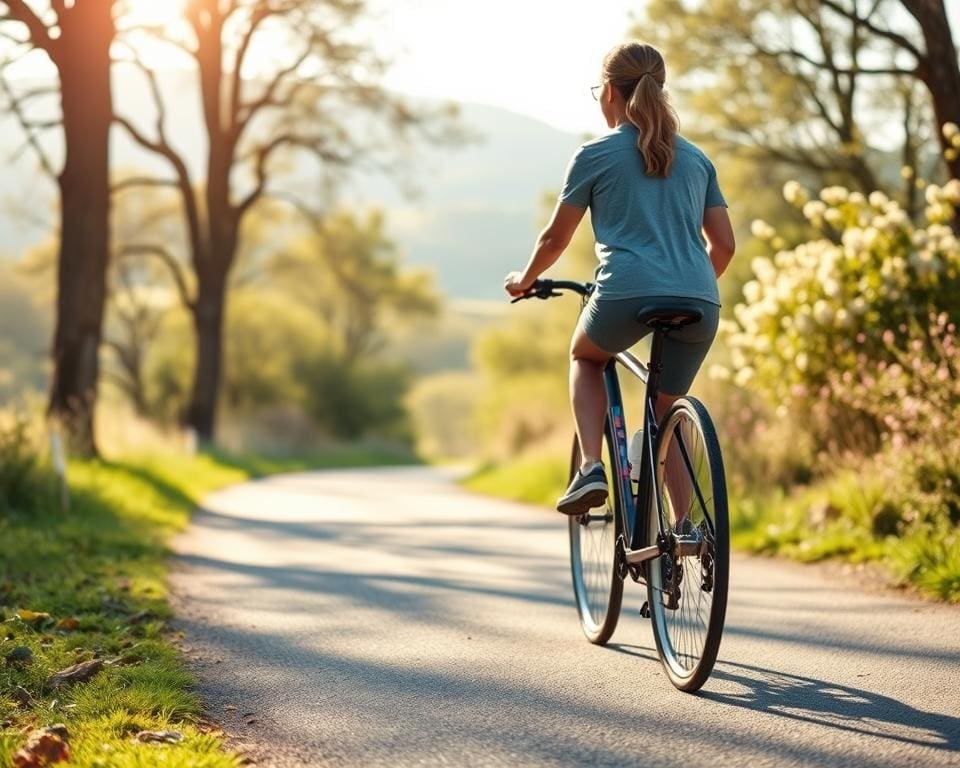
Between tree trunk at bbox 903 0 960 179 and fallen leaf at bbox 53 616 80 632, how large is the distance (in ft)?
27.5

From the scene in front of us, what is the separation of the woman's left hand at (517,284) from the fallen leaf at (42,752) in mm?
2620

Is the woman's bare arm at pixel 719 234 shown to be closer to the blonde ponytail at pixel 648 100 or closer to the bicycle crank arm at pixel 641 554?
the blonde ponytail at pixel 648 100

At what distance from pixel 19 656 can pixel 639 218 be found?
2926 millimetres

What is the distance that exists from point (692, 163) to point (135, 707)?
9.22 feet

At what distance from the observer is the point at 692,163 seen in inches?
191

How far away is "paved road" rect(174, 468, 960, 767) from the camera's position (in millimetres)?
3879

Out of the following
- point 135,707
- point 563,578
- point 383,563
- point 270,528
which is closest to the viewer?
point 135,707

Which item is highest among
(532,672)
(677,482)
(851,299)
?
(851,299)

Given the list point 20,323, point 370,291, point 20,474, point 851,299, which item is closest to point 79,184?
point 20,474

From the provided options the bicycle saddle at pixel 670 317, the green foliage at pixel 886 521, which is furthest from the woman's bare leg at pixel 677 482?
the green foliage at pixel 886 521

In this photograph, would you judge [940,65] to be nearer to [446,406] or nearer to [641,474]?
[641,474]

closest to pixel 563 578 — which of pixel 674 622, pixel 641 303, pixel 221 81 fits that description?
pixel 674 622

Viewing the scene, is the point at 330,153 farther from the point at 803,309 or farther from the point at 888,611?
the point at 888,611

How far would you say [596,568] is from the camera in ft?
19.7
